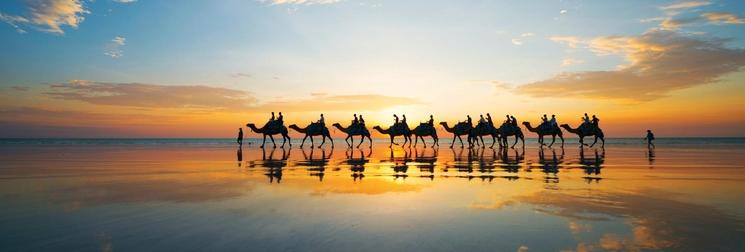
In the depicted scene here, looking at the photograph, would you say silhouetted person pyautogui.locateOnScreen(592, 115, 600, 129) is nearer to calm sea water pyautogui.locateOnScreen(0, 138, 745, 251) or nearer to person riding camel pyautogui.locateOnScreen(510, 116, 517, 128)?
person riding camel pyautogui.locateOnScreen(510, 116, 517, 128)

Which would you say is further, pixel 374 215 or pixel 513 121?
pixel 513 121

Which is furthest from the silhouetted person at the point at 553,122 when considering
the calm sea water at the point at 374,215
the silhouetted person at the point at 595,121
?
the calm sea water at the point at 374,215

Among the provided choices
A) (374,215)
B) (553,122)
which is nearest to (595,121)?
(553,122)

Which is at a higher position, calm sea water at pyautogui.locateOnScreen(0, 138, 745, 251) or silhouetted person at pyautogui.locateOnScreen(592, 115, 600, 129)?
silhouetted person at pyautogui.locateOnScreen(592, 115, 600, 129)

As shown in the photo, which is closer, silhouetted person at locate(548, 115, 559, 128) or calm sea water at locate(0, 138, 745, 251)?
calm sea water at locate(0, 138, 745, 251)

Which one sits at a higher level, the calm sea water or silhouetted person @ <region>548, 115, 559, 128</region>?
silhouetted person @ <region>548, 115, 559, 128</region>

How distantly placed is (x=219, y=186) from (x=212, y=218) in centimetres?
342

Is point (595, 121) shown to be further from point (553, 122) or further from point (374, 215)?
point (374, 215)

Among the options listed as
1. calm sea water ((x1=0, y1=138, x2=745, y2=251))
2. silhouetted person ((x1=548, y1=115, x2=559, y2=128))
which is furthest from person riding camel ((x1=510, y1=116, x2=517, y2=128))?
calm sea water ((x1=0, y1=138, x2=745, y2=251))

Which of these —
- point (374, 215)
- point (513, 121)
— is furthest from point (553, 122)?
point (374, 215)

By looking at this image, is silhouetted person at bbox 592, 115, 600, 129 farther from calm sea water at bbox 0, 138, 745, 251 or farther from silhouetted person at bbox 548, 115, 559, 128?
calm sea water at bbox 0, 138, 745, 251

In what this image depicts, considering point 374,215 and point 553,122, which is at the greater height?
point 553,122

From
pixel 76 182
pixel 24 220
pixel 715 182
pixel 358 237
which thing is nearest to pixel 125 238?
pixel 24 220

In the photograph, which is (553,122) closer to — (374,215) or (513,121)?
(513,121)
